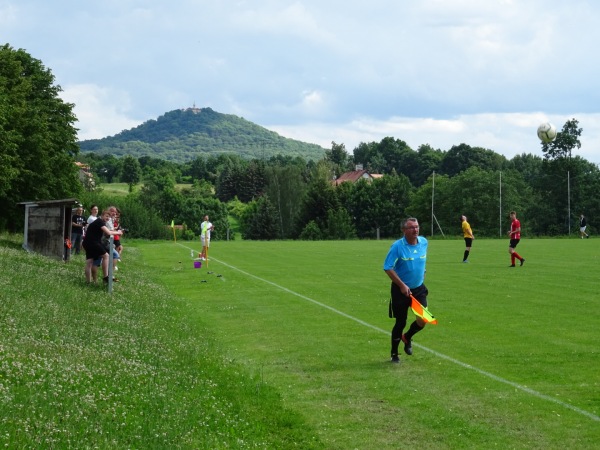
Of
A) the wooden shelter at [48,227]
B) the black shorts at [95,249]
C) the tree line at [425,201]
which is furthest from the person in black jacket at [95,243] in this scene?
the tree line at [425,201]

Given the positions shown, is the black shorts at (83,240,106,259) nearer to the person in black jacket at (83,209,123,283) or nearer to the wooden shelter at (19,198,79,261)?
the person in black jacket at (83,209,123,283)

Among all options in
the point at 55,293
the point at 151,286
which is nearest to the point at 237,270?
the point at 151,286

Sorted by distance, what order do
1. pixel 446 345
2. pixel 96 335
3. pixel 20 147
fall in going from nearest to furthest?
pixel 96 335, pixel 446 345, pixel 20 147

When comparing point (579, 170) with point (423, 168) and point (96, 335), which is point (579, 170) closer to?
point (423, 168)

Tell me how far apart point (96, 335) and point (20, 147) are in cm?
4599

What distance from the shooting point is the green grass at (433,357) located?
8711mm

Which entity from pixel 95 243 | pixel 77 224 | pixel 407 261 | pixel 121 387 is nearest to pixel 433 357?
pixel 407 261

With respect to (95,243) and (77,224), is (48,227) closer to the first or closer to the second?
(77,224)

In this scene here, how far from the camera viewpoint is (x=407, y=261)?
1262 centimetres

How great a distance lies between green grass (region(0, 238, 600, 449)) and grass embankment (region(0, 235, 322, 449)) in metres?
0.03

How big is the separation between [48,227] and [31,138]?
25.7 meters

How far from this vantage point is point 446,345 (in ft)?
45.7

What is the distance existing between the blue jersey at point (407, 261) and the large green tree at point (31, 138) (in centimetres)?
3644

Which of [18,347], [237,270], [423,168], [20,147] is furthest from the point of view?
[423,168]
